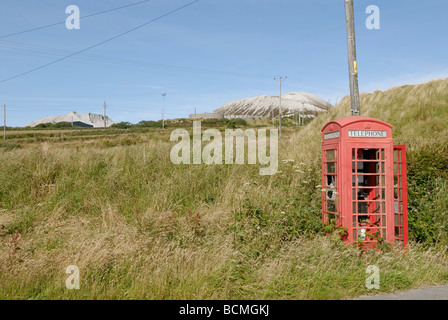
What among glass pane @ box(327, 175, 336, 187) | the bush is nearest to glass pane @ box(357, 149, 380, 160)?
glass pane @ box(327, 175, 336, 187)

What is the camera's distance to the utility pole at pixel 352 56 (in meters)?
9.08

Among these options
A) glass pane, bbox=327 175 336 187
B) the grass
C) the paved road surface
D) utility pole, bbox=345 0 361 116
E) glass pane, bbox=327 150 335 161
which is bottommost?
the paved road surface

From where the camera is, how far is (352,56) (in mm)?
9164

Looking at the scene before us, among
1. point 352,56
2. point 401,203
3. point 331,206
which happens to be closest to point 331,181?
point 331,206

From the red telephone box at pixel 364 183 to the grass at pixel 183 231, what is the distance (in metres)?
0.50

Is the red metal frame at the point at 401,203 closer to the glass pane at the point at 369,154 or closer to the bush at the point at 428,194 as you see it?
the glass pane at the point at 369,154

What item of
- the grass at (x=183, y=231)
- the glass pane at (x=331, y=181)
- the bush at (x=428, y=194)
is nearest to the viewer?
the grass at (x=183, y=231)

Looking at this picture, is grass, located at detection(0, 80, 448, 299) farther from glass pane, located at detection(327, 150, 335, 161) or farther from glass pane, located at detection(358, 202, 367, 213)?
glass pane, located at detection(327, 150, 335, 161)

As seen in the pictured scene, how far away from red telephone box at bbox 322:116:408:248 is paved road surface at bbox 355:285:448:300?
1.47 m

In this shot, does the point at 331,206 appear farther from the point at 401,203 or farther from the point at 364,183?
the point at 401,203

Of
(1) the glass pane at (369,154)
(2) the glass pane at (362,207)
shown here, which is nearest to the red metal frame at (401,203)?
(1) the glass pane at (369,154)

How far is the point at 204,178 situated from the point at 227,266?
5.36 meters

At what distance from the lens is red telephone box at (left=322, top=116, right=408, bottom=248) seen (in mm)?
6805
